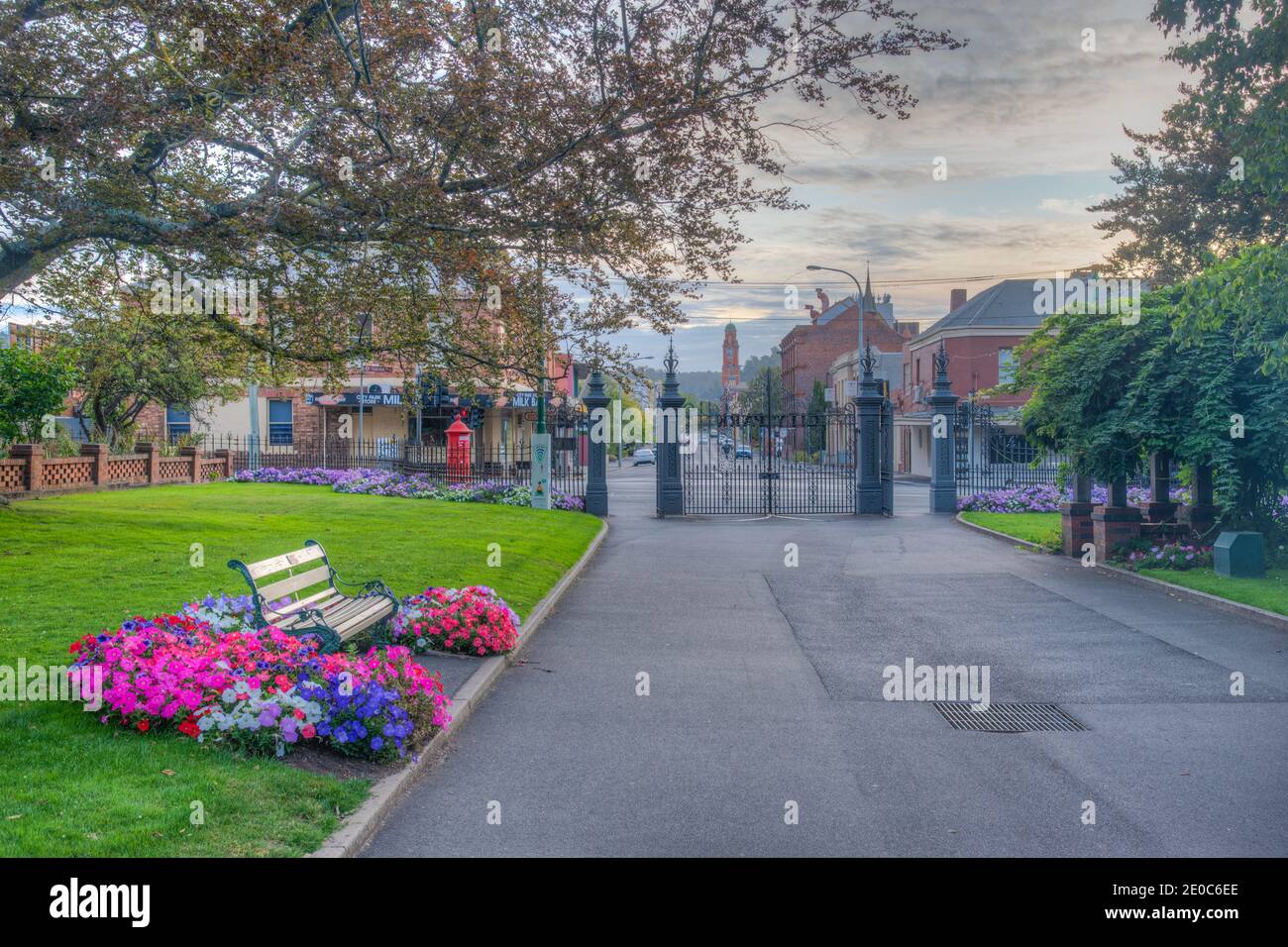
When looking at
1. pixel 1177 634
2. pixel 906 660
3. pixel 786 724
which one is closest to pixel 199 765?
pixel 786 724

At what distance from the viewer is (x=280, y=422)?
2042 inches

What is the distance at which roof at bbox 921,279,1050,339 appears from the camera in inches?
A: 1996

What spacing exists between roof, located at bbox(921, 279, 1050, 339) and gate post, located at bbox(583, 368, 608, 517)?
30153 millimetres

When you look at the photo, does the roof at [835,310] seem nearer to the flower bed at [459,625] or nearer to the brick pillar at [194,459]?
the brick pillar at [194,459]

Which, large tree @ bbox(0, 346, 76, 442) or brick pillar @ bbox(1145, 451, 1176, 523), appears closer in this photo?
brick pillar @ bbox(1145, 451, 1176, 523)

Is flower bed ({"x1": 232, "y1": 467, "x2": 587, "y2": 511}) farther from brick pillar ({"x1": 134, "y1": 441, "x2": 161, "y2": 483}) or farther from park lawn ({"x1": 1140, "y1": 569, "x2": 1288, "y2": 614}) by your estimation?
park lawn ({"x1": 1140, "y1": 569, "x2": 1288, "y2": 614})

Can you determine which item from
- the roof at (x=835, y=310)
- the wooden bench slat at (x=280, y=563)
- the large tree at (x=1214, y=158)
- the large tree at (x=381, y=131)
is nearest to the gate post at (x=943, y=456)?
the large tree at (x=1214, y=158)

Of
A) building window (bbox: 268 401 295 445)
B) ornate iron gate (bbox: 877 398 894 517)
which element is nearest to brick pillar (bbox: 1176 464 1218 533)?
ornate iron gate (bbox: 877 398 894 517)

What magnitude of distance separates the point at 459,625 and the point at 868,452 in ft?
66.2

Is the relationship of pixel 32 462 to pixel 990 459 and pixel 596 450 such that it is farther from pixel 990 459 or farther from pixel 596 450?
pixel 990 459

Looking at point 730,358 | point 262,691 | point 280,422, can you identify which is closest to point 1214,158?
point 262,691

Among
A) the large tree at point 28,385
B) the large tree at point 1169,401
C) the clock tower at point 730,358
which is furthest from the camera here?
the clock tower at point 730,358

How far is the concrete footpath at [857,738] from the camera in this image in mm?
5324

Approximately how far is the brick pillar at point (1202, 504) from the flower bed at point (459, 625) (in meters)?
12.2
